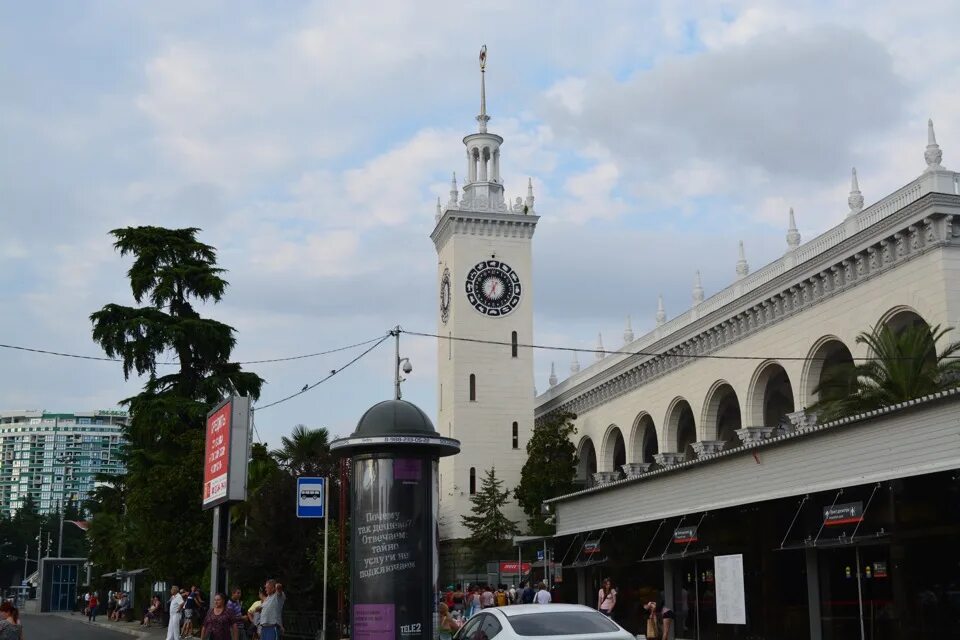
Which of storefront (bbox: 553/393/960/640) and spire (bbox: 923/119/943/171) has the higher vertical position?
spire (bbox: 923/119/943/171)

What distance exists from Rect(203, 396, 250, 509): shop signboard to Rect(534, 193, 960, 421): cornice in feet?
59.6

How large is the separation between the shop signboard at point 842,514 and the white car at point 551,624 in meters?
7.31

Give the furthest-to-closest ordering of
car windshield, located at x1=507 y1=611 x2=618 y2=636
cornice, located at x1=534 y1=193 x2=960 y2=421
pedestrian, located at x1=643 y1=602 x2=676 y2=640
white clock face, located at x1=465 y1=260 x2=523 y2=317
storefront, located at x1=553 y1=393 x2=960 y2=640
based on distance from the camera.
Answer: white clock face, located at x1=465 y1=260 x2=523 y2=317 < cornice, located at x1=534 y1=193 x2=960 y2=421 < pedestrian, located at x1=643 y1=602 x2=676 y2=640 < storefront, located at x1=553 y1=393 x2=960 y2=640 < car windshield, located at x1=507 y1=611 x2=618 y2=636

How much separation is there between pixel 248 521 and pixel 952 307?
63.2 ft

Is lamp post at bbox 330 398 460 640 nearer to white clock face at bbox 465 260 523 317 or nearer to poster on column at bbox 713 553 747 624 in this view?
poster on column at bbox 713 553 747 624

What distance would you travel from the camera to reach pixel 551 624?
1367 centimetres

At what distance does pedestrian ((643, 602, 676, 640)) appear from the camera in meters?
23.5

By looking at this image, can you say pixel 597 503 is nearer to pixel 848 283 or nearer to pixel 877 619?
pixel 848 283

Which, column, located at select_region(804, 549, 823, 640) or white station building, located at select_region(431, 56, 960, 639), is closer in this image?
white station building, located at select_region(431, 56, 960, 639)

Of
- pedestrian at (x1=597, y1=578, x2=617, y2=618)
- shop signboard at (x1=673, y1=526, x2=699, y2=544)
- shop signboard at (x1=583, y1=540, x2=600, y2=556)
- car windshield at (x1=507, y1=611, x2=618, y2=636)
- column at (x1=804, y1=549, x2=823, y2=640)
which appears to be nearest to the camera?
car windshield at (x1=507, y1=611, x2=618, y2=636)

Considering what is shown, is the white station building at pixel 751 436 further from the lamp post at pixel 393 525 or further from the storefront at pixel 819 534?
the lamp post at pixel 393 525

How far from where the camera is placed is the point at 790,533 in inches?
842

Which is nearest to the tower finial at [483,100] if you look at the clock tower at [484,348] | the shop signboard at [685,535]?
the clock tower at [484,348]

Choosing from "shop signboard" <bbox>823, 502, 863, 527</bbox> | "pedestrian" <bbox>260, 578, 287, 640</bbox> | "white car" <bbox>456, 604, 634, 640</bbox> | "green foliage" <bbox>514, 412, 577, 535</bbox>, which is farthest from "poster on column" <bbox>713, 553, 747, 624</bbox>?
"green foliage" <bbox>514, 412, 577, 535</bbox>
